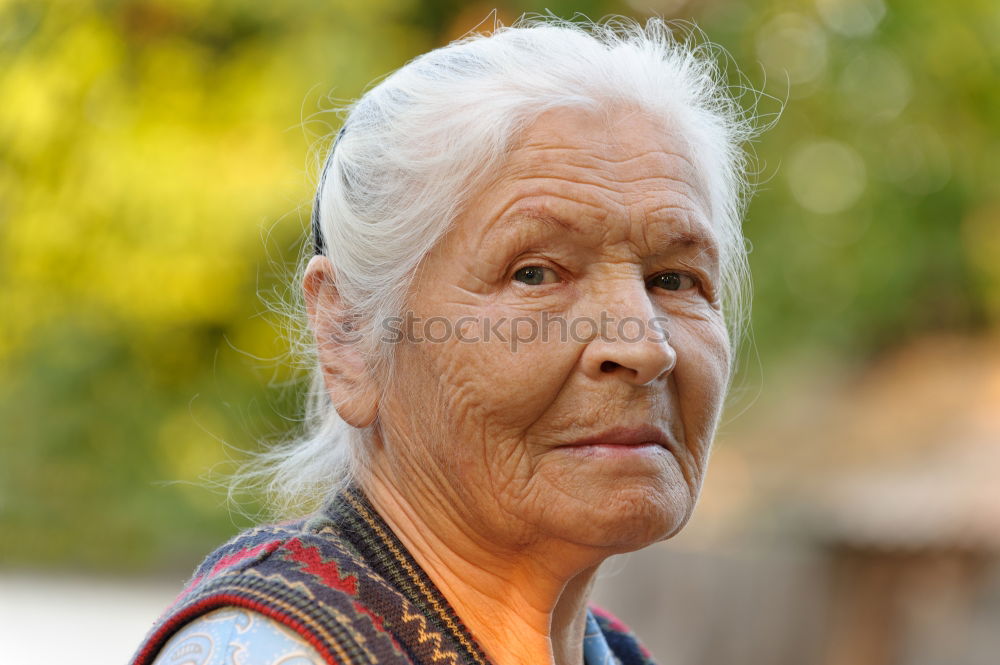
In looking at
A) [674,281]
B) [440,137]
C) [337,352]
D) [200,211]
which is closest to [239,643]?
[337,352]

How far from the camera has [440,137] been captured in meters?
2.03

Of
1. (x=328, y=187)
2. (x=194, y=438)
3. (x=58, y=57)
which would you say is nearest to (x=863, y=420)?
(x=194, y=438)

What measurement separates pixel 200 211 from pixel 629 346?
5.76 m

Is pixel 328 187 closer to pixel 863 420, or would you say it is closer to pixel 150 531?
pixel 150 531

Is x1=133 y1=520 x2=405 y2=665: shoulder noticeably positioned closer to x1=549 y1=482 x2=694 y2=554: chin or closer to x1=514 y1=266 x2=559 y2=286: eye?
x1=549 y1=482 x2=694 y2=554: chin

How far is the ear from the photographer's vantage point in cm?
213

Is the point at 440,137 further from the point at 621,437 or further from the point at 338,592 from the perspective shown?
the point at 338,592

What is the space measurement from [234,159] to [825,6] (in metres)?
5.34

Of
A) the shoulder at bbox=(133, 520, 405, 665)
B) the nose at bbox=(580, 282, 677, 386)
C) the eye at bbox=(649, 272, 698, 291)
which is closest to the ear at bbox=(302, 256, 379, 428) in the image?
the shoulder at bbox=(133, 520, 405, 665)

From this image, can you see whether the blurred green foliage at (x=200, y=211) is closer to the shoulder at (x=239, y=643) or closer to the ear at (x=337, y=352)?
the ear at (x=337, y=352)

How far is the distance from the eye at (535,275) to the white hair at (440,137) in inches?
6.5

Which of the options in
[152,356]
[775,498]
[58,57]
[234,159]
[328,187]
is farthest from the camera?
[775,498]

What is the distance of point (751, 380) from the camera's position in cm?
930

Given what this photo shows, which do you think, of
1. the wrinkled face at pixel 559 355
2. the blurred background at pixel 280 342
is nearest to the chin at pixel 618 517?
the wrinkled face at pixel 559 355
